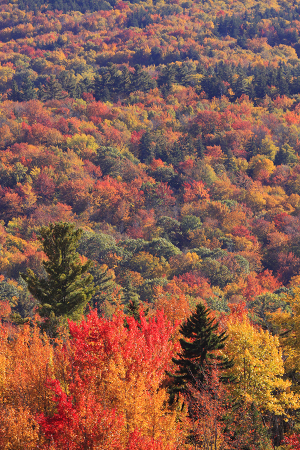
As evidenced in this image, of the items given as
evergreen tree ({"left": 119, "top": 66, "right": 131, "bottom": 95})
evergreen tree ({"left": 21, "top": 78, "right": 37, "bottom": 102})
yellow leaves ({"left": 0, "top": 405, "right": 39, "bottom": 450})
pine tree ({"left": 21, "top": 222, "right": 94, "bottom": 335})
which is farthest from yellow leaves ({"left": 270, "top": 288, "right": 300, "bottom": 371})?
evergreen tree ({"left": 119, "top": 66, "right": 131, "bottom": 95})

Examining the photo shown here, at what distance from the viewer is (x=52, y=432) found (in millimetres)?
19797

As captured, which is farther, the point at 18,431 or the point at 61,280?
the point at 61,280

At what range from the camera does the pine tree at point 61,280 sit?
106 ft

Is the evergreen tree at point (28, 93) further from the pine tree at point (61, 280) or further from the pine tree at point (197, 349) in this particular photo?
the pine tree at point (197, 349)

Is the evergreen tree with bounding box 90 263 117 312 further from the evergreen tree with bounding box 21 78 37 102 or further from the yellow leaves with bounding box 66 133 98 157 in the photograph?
the evergreen tree with bounding box 21 78 37 102

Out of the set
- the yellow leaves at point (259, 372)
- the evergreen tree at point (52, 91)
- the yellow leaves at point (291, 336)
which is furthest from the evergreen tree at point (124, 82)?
the yellow leaves at point (259, 372)

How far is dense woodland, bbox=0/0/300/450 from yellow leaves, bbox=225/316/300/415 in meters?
0.11

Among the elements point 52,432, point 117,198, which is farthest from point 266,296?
point 117,198

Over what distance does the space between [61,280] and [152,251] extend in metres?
56.7

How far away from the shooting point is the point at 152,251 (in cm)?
8894

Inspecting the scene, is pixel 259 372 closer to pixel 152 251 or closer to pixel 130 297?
pixel 130 297

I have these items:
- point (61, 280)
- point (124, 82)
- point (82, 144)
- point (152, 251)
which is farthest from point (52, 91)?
point (61, 280)

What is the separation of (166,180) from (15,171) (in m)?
33.6

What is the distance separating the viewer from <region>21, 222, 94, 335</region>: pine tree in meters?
32.3
